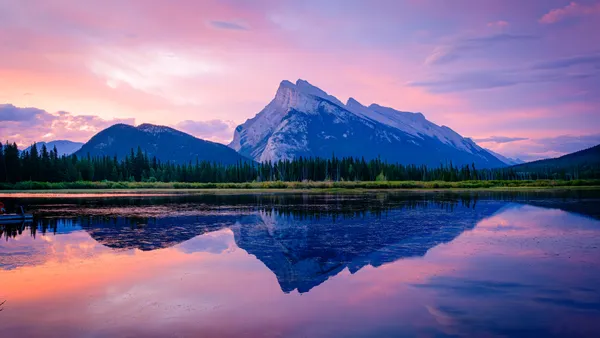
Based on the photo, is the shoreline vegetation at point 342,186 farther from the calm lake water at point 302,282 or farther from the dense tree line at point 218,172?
the calm lake water at point 302,282

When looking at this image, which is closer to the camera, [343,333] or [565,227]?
[343,333]

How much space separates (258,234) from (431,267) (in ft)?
43.3

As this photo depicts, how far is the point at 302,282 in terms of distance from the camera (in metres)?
16.1

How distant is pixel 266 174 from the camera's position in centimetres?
18838

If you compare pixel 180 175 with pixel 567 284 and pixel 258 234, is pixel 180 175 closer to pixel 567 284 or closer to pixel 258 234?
pixel 258 234

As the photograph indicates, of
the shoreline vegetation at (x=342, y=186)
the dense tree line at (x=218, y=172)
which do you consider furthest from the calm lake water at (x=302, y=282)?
the dense tree line at (x=218, y=172)

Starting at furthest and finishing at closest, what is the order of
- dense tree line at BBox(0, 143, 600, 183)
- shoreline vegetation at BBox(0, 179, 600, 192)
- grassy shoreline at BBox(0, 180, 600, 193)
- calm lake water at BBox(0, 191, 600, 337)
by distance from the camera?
dense tree line at BBox(0, 143, 600, 183) < shoreline vegetation at BBox(0, 179, 600, 192) < grassy shoreline at BBox(0, 180, 600, 193) < calm lake water at BBox(0, 191, 600, 337)

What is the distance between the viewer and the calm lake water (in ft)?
37.1

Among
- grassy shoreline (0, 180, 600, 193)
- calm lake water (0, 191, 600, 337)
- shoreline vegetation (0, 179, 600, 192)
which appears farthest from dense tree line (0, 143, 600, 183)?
calm lake water (0, 191, 600, 337)

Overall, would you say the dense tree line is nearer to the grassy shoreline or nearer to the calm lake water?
the grassy shoreline

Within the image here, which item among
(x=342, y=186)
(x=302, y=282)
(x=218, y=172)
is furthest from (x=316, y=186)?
(x=302, y=282)

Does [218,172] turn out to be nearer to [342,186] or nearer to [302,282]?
[342,186]

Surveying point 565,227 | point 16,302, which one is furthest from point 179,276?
point 565,227

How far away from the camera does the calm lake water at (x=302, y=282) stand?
11.3 m
